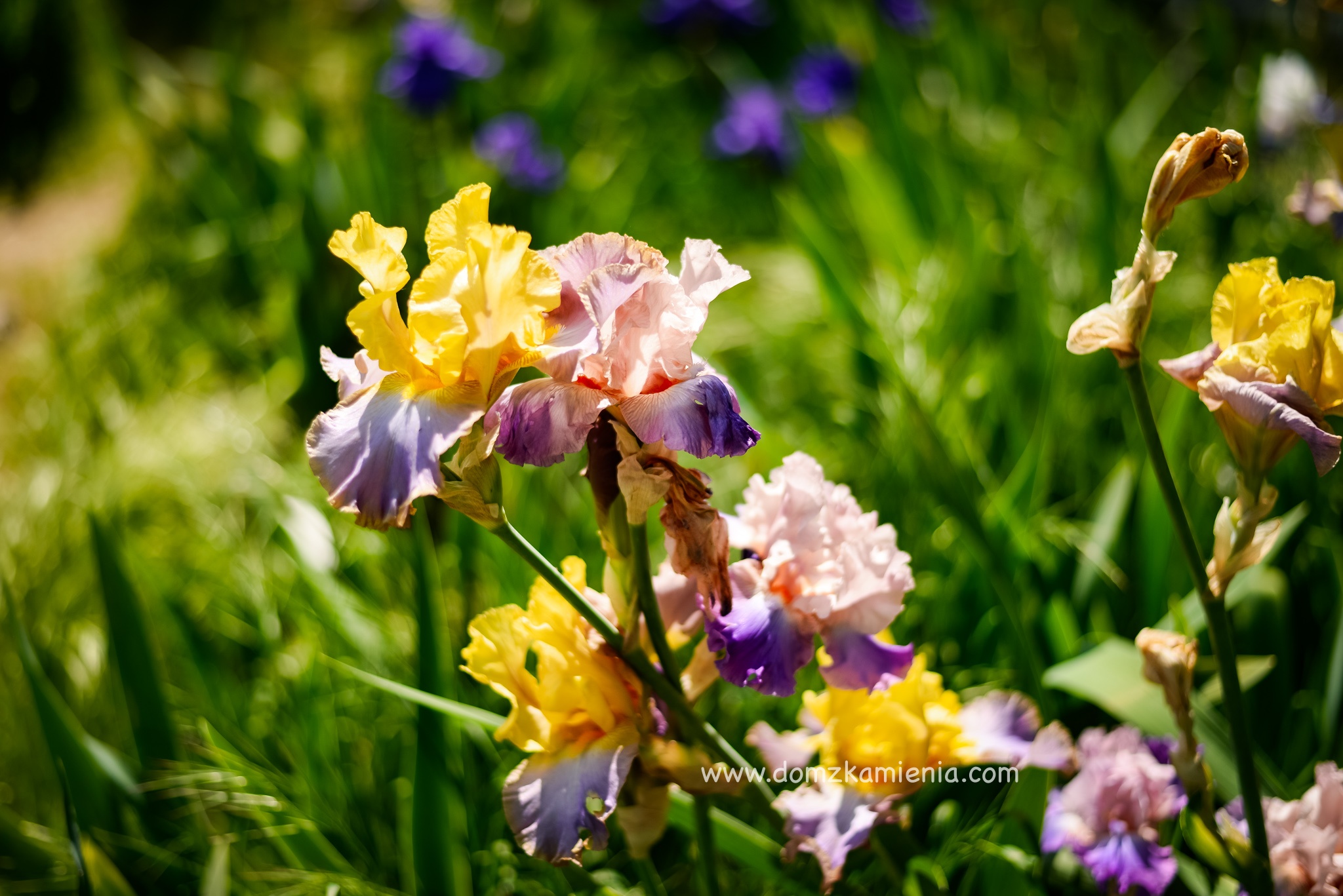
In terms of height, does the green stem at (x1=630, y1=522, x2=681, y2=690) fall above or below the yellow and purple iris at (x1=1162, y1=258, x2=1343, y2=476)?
below

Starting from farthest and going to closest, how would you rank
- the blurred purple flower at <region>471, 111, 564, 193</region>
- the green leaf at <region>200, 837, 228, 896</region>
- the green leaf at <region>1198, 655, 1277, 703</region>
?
1. the blurred purple flower at <region>471, 111, 564, 193</region>
2. the green leaf at <region>1198, 655, 1277, 703</region>
3. the green leaf at <region>200, 837, 228, 896</region>

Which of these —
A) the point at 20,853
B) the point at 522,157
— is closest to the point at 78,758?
the point at 20,853

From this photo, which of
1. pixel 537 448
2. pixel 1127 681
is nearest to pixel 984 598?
pixel 1127 681

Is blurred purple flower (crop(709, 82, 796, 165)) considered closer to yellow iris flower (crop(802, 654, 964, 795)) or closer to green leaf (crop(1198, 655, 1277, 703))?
green leaf (crop(1198, 655, 1277, 703))

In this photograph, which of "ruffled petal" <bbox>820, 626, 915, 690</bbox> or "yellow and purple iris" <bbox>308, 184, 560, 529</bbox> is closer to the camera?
"yellow and purple iris" <bbox>308, 184, 560, 529</bbox>

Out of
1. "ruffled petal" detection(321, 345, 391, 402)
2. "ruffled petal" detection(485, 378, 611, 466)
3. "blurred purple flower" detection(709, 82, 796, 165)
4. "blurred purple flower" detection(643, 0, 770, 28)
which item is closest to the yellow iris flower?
"ruffled petal" detection(485, 378, 611, 466)

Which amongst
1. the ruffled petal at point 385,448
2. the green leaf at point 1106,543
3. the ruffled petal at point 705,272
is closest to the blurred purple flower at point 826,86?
the green leaf at point 1106,543

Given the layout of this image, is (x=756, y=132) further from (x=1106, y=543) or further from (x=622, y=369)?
(x=622, y=369)

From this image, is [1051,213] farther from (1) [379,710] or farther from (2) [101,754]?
(2) [101,754]
